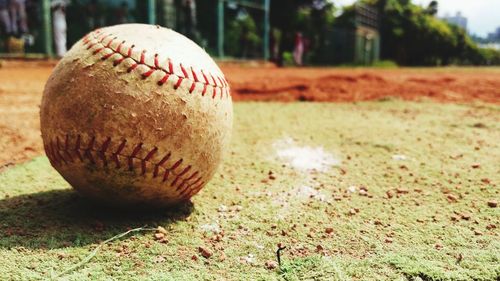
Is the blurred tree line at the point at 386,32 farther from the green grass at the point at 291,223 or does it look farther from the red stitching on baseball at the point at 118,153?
the red stitching on baseball at the point at 118,153

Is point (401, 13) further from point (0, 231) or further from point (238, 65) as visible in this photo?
point (0, 231)

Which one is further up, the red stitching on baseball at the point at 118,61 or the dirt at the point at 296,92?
the red stitching on baseball at the point at 118,61

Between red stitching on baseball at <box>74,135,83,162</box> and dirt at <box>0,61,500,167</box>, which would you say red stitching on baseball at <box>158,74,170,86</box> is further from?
dirt at <box>0,61,500,167</box>

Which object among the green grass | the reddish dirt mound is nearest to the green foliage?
the reddish dirt mound

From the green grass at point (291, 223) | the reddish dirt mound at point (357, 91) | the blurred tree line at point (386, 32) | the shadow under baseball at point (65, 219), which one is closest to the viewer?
the green grass at point (291, 223)

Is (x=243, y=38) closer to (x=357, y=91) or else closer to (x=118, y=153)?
(x=357, y=91)

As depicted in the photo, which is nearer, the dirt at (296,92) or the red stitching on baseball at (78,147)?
the red stitching on baseball at (78,147)

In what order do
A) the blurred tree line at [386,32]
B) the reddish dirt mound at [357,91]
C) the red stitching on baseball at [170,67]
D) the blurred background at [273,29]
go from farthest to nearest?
the blurred tree line at [386,32] < the blurred background at [273,29] < the reddish dirt mound at [357,91] < the red stitching on baseball at [170,67]

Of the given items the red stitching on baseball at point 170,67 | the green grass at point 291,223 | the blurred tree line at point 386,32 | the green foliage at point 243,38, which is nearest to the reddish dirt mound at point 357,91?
the green grass at point 291,223
